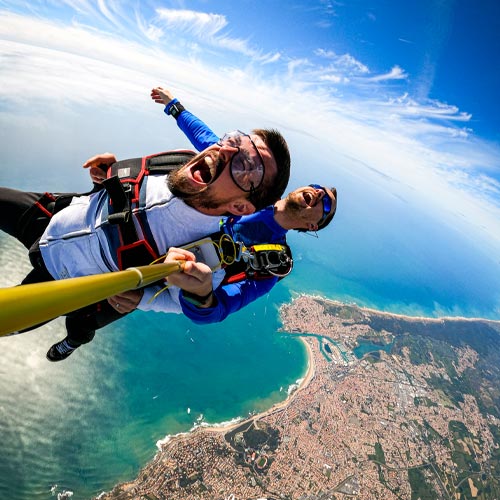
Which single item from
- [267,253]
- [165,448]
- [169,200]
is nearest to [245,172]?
[169,200]

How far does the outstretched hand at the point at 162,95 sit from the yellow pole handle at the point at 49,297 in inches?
116

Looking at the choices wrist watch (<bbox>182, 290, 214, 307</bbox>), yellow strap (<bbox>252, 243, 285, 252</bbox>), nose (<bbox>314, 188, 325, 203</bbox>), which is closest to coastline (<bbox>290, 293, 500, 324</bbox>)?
nose (<bbox>314, 188, 325, 203</bbox>)

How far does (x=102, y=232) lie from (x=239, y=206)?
94 cm

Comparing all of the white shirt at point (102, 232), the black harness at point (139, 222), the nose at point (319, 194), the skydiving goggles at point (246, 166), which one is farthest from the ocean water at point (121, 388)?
the skydiving goggles at point (246, 166)

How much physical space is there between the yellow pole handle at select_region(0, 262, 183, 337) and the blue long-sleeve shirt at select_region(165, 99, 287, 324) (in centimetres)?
109

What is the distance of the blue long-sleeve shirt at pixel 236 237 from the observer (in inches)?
79.3

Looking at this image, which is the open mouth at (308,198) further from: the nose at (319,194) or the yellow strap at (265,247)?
the yellow strap at (265,247)

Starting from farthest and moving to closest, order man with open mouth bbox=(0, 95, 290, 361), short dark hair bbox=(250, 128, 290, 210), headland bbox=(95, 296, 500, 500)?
headland bbox=(95, 296, 500, 500)
short dark hair bbox=(250, 128, 290, 210)
man with open mouth bbox=(0, 95, 290, 361)

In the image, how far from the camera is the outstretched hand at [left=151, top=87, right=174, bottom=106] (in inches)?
123

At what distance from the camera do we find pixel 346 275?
6556 centimetres

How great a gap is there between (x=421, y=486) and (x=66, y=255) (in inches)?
1602

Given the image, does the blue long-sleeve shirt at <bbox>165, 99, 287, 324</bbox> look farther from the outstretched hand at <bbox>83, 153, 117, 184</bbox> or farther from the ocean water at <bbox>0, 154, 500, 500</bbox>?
the ocean water at <bbox>0, 154, 500, 500</bbox>

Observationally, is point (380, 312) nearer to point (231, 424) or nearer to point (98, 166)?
point (231, 424)

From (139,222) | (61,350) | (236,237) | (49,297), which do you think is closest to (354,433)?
(61,350)
